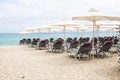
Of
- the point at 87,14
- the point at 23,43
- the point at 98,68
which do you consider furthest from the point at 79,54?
the point at 23,43

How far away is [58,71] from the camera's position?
9914 mm

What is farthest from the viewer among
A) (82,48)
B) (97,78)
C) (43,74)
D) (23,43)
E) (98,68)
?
(23,43)

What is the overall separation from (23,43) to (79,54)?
20.5 m

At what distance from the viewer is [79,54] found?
517 inches

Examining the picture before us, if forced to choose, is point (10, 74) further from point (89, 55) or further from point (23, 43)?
point (23, 43)

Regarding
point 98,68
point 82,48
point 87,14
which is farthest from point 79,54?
point 98,68

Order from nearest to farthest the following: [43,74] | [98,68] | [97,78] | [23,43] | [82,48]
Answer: [97,78]
[43,74]
[98,68]
[82,48]
[23,43]

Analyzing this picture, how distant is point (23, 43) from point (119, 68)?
944 inches

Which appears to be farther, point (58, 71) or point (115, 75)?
point (58, 71)

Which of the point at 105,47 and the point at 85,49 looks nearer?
the point at 85,49

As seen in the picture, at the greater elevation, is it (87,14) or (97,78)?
(87,14)

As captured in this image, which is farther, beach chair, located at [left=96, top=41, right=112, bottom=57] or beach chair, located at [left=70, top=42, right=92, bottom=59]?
beach chair, located at [left=96, top=41, right=112, bottom=57]

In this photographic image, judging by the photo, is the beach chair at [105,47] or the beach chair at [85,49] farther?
the beach chair at [105,47]

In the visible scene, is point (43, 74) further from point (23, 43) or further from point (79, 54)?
point (23, 43)
